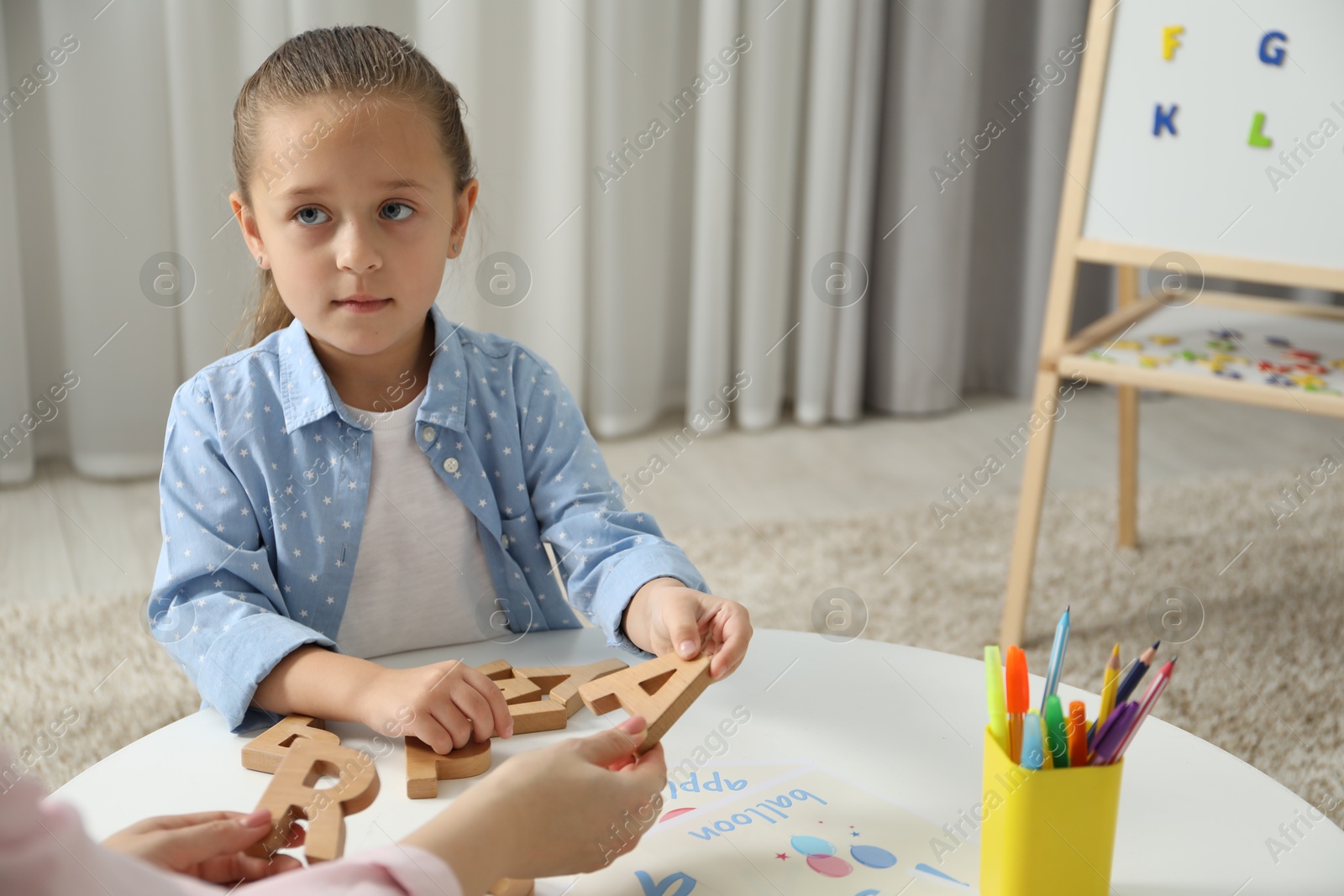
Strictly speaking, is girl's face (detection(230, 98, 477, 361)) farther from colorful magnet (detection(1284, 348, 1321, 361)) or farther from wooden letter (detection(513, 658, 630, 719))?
colorful magnet (detection(1284, 348, 1321, 361))

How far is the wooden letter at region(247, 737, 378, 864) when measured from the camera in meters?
0.66

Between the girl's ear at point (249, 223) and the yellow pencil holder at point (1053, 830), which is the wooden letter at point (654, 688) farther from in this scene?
the girl's ear at point (249, 223)

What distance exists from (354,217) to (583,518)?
309 mm

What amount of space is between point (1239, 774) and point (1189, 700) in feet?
3.19

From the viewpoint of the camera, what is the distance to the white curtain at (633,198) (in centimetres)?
218

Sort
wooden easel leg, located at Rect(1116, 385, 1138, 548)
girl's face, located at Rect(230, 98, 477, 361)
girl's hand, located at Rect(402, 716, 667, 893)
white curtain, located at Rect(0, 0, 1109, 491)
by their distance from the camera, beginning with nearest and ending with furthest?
1. girl's hand, located at Rect(402, 716, 667, 893)
2. girl's face, located at Rect(230, 98, 477, 361)
3. wooden easel leg, located at Rect(1116, 385, 1138, 548)
4. white curtain, located at Rect(0, 0, 1109, 491)

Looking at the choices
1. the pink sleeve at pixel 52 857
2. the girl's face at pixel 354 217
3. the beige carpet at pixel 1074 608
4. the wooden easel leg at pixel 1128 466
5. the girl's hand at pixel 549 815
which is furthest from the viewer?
the wooden easel leg at pixel 1128 466

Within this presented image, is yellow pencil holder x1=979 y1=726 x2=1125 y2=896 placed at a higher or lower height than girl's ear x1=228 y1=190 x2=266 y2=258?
lower

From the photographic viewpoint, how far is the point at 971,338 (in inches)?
120

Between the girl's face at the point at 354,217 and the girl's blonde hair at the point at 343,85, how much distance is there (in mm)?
14

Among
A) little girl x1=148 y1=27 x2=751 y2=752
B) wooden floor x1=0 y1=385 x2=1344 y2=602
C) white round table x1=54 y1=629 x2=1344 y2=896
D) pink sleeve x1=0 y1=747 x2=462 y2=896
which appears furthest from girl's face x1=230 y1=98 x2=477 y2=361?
wooden floor x1=0 y1=385 x2=1344 y2=602

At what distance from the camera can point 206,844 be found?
2.04ft

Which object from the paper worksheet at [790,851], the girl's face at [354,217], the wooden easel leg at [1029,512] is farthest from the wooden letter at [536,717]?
the wooden easel leg at [1029,512]

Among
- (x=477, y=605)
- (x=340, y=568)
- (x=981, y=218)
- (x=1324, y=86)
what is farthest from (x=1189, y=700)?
(x=981, y=218)
